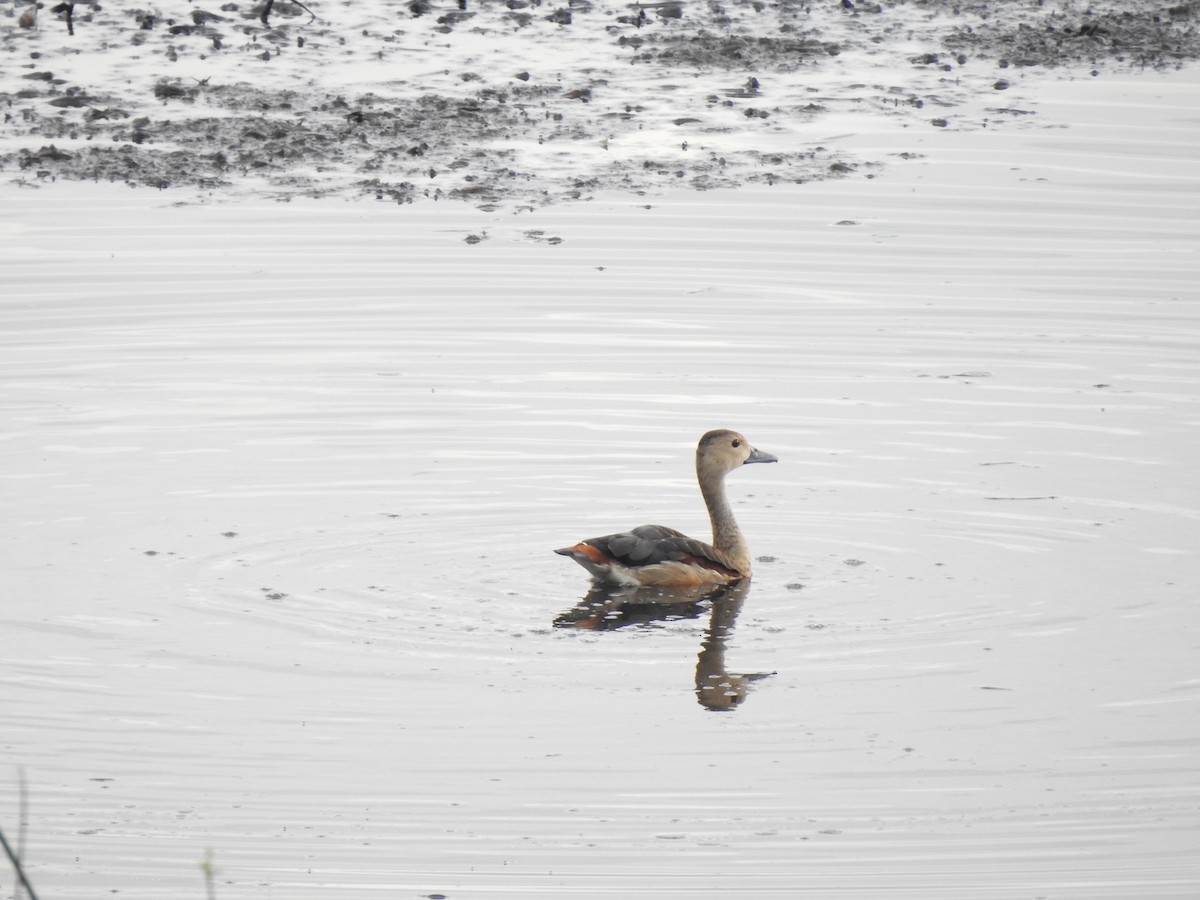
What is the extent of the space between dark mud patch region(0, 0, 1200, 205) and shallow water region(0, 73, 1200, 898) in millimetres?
670

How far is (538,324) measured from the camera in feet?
45.3

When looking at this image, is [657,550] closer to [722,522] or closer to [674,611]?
[674,611]

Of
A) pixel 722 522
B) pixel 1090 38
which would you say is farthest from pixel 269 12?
pixel 722 522

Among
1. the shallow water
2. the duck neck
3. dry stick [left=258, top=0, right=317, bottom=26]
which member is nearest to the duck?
the duck neck

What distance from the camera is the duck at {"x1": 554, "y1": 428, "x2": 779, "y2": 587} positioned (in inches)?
402

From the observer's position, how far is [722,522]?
35.7 ft

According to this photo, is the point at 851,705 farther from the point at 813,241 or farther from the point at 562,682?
the point at 813,241

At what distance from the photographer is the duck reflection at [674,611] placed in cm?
925

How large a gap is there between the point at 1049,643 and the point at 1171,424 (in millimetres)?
3239

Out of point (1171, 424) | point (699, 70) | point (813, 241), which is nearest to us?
point (1171, 424)

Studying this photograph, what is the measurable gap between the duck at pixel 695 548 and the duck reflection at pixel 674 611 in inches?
2.4

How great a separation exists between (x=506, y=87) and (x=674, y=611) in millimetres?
9426

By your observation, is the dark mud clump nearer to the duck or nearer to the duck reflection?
the duck

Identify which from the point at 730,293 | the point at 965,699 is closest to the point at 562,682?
the point at 965,699
